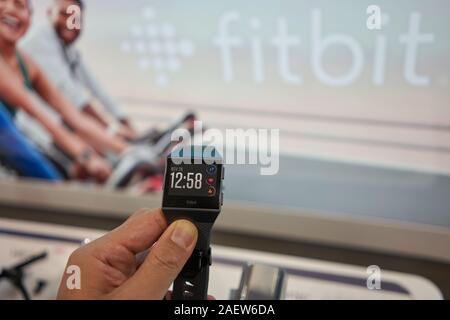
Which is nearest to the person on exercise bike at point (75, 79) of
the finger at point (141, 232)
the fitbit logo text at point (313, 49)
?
the fitbit logo text at point (313, 49)

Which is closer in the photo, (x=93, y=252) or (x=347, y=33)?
(x=93, y=252)

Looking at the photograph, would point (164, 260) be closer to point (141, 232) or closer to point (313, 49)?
point (141, 232)

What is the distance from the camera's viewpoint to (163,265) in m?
0.51

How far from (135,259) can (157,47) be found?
0.73 meters

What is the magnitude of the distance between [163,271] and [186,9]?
2.70 feet

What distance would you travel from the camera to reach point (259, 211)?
1.15 metres

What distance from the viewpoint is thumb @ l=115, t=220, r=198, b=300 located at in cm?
50

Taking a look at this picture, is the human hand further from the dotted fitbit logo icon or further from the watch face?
the dotted fitbit logo icon

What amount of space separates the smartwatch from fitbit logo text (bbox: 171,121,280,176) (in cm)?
44

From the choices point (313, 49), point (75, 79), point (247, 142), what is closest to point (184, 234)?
point (247, 142)

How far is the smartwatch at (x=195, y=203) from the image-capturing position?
539mm
